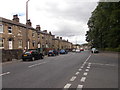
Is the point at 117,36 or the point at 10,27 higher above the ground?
the point at 10,27

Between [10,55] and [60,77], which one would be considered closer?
[60,77]

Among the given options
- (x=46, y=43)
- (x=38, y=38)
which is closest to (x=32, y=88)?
(x=38, y=38)

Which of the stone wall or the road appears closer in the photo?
the road

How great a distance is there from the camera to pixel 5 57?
19.8 m

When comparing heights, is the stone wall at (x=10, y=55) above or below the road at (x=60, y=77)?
above

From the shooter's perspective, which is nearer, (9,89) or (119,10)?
(9,89)

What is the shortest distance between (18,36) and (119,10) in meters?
23.3

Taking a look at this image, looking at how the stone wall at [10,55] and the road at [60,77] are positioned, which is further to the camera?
the stone wall at [10,55]

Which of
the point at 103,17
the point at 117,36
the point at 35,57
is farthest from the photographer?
the point at 117,36

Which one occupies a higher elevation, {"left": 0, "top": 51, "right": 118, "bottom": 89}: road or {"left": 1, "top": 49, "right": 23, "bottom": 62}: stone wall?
{"left": 1, "top": 49, "right": 23, "bottom": 62}: stone wall

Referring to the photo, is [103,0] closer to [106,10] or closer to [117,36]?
[106,10]

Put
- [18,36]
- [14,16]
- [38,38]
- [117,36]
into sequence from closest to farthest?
[117,36]
[18,36]
[14,16]
[38,38]

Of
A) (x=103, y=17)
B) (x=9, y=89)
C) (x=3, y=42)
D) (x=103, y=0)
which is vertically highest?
(x=103, y=0)

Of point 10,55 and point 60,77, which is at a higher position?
point 10,55
